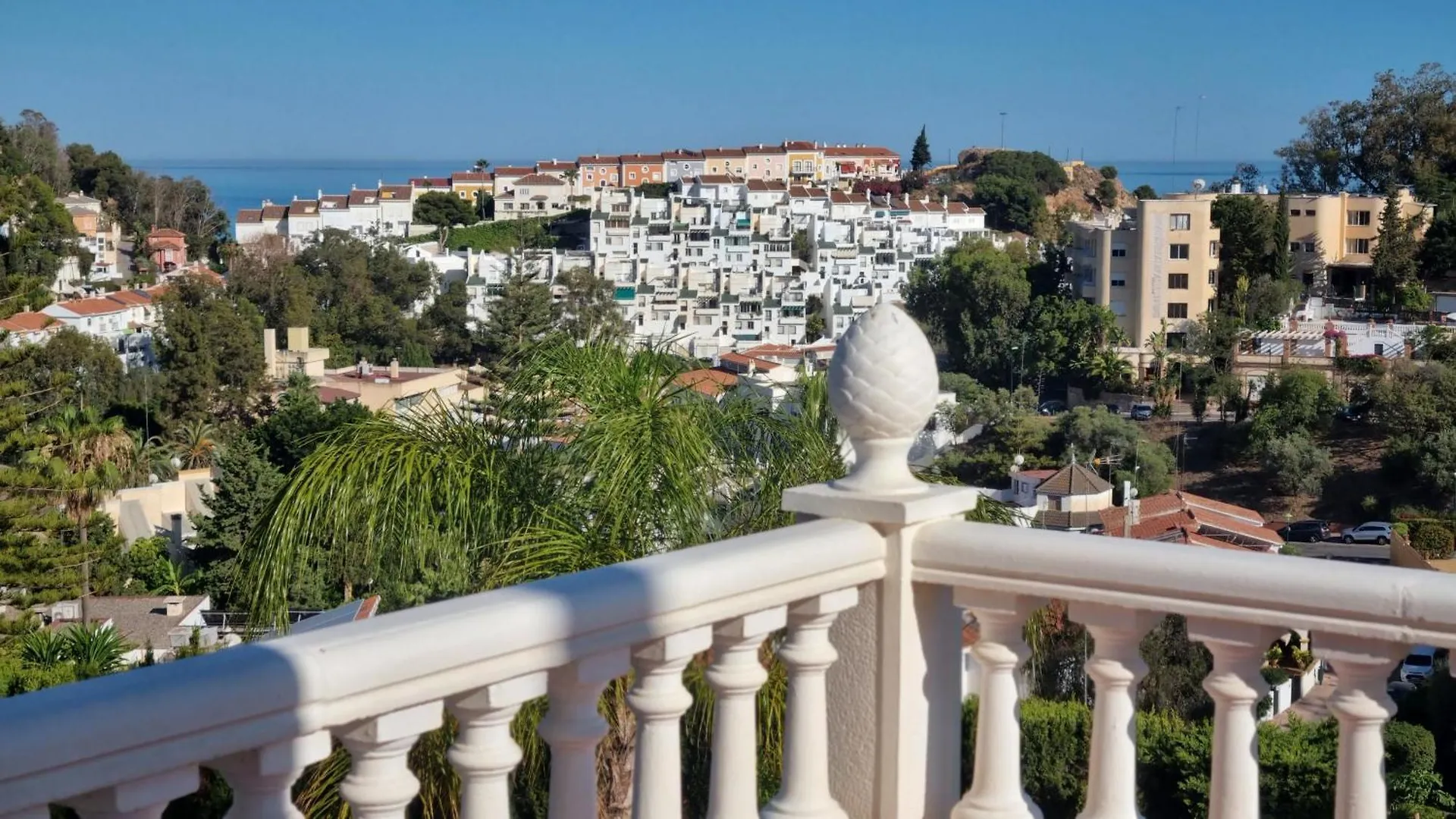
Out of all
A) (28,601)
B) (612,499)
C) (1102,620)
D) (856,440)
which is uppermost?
(856,440)

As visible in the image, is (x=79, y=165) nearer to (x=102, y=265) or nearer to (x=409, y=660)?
(x=102, y=265)

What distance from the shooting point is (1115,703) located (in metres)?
2.02

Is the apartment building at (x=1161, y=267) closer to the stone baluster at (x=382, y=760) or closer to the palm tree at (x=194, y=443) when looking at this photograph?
the palm tree at (x=194, y=443)

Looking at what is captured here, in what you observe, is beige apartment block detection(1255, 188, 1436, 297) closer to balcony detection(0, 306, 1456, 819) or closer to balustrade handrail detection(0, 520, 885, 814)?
balcony detection(0, 306, 1456, 819)

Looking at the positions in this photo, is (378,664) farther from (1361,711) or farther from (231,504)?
(231,504)

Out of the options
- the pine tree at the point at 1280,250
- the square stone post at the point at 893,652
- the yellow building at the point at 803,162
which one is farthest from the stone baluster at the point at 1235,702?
the yellow building at the point at 803,162

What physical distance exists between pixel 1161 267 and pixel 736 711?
152ft

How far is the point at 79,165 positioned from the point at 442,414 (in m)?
71.6

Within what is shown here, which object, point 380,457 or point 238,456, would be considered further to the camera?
point 238,456

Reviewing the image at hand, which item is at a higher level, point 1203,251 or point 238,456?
point 1203,251

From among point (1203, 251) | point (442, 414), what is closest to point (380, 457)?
point (442, 414)

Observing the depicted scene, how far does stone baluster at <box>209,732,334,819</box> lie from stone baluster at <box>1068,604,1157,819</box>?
99 centimetres

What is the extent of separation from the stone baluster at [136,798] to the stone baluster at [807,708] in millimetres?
855

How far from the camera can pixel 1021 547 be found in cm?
206
